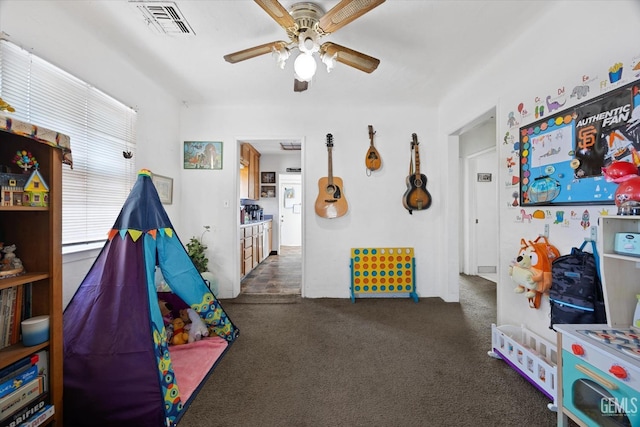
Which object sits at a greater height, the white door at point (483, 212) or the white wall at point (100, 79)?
the white wall at point (100, 79)

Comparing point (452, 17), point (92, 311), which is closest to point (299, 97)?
point (452, 17)

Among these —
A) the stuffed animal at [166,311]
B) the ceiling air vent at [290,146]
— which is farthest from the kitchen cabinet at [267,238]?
the stuffed animal at [166,311]

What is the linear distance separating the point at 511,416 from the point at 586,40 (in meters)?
2.08

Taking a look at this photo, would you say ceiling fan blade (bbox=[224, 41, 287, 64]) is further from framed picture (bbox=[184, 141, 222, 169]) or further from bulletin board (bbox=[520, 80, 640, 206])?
bulletin board (bbox=[520, 80, 640, 206])

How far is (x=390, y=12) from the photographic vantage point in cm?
157

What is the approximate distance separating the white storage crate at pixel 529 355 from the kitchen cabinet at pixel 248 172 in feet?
13.3

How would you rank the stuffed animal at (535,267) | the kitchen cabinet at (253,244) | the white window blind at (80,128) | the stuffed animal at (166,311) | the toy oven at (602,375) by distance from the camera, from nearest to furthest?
the toy oven at (602,375) → the white window blind at (80,128) → the stuffed animal at (535,267) → the stuffed animal at (166,311) → the kitchen cabinet at (253,244)

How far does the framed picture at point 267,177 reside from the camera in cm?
A: 597

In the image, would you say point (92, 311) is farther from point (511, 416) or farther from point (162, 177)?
point (511, 416)

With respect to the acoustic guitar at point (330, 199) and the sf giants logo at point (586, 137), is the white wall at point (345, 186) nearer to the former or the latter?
the acoustic guitar at point (330, 199)

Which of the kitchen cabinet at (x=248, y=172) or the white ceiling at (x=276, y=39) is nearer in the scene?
the white ceiling at (x=276, y=39)

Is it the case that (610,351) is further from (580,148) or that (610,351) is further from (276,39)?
(276,39)

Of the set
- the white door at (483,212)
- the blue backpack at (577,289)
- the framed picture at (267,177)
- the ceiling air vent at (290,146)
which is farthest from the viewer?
the framed picture at (267,177)

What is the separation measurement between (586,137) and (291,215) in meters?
A: 6.14
